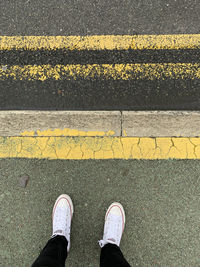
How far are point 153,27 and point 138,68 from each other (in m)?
0.47

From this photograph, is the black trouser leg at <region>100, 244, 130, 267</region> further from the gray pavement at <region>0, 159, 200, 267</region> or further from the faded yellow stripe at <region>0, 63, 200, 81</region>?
the faded yellow stripe at <region>0, 63, 200, 81</region>

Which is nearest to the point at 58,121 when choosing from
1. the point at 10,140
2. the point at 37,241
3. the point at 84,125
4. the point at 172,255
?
the point at 84,125

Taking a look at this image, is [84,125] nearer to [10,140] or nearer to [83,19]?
[10,140]

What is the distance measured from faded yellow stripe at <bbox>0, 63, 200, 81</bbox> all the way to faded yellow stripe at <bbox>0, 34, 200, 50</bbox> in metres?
0.20

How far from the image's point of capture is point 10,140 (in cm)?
217

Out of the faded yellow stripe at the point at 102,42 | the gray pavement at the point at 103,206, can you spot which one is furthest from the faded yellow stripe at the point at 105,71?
the gray pavement at the point at 103,206

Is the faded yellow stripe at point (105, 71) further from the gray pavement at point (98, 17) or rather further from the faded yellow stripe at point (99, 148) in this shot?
the faded yellow stripe at point (99, 148)

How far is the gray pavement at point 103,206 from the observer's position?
79.7 inches

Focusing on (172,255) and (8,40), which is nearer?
(172,255)

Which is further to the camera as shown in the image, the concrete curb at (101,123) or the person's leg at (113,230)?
the concrete curb at (101,123)

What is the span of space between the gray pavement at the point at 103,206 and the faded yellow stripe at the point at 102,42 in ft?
3.97

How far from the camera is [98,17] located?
2.19m

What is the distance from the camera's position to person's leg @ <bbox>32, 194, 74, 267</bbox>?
1729 mm

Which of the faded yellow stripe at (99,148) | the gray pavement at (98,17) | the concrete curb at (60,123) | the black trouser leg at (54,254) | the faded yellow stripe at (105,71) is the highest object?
the gray pavement at (98,17)
